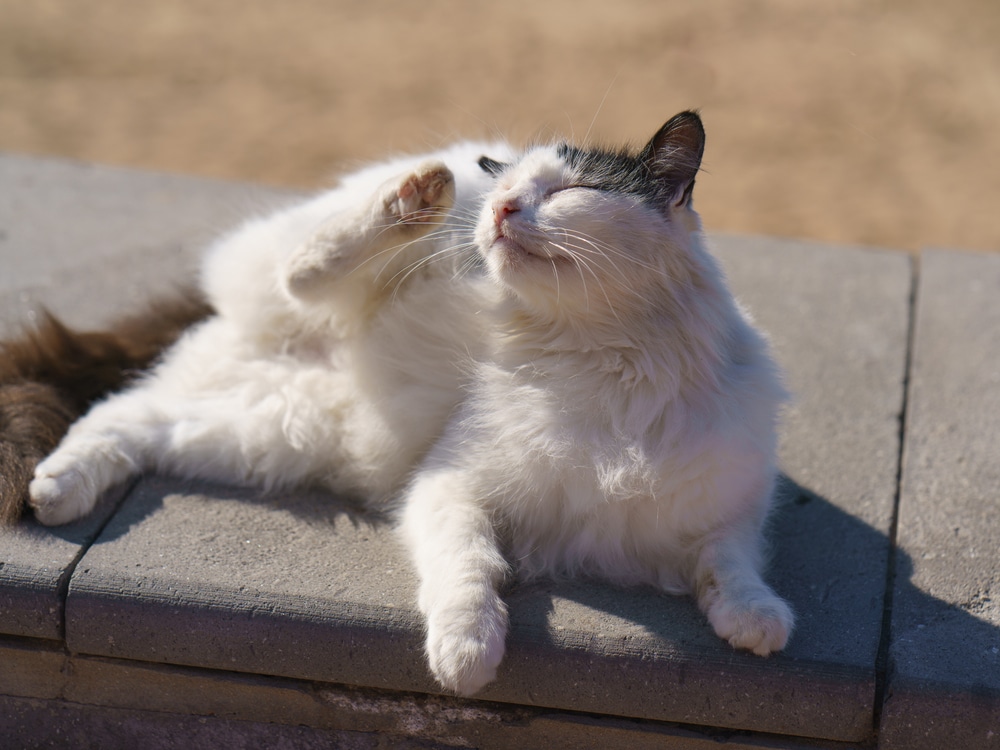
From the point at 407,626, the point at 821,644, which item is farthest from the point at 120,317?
the point at 821,644

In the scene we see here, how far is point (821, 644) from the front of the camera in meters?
2.32

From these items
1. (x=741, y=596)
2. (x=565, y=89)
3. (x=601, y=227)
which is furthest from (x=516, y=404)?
(x=565, y=89)

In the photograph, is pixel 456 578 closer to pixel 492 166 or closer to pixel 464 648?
pixel 464 648

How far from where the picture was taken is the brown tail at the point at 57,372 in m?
2.69

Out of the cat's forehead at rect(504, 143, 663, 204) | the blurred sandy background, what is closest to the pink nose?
the cat's forehead at rect(504, 143, 663, 204)

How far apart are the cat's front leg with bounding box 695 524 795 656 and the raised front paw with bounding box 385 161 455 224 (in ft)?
3.78

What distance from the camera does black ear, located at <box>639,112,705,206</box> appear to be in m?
2.29

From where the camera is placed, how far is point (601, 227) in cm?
229

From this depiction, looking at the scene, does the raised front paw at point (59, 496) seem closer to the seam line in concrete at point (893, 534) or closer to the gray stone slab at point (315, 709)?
the gray stone slab at point (315, 709)

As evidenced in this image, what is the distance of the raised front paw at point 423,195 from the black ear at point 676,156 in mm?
593

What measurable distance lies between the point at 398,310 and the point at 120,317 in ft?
4.24

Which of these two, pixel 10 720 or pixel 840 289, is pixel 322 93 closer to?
pixel 840 289

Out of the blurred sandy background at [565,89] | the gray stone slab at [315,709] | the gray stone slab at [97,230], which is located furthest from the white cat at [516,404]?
the blurred sandy background at [565,89]

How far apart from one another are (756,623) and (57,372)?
2.27 meters
